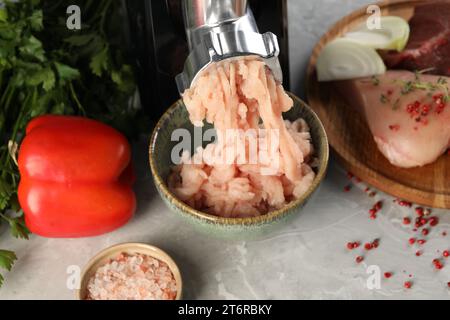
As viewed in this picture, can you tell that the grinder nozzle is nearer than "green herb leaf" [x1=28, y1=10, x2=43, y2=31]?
Yes

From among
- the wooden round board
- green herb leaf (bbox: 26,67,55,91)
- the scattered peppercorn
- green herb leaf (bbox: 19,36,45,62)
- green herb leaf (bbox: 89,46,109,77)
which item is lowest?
the scattered peppercorn

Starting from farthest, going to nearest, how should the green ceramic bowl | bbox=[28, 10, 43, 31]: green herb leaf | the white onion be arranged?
1. the white onion
2. bbox=[28, 10, 43, 31]: green herb leaf
3. the green ceramic bowl

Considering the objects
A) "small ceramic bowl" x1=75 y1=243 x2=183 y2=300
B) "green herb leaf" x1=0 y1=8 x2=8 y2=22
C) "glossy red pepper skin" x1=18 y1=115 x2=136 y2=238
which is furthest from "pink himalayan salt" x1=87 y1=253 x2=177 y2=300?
"green herb leaf" x1=0 y1=8 x2=8 y2=22

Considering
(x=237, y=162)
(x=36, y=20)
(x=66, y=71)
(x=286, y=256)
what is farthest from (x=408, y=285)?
(x=36, y=20)

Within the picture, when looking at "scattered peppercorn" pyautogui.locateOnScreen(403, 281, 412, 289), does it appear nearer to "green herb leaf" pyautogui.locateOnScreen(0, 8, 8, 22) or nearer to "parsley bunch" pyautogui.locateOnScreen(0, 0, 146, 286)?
"parsley bunch" pyautogui.locateOnScreen(0, 0, 146, 286)

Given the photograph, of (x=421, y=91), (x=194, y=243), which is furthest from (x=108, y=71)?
(x=421, y=91)

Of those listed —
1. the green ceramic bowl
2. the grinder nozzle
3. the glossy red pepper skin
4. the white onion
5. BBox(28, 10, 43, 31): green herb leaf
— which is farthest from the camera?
the white onion

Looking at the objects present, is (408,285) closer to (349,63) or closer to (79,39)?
(349,63)
